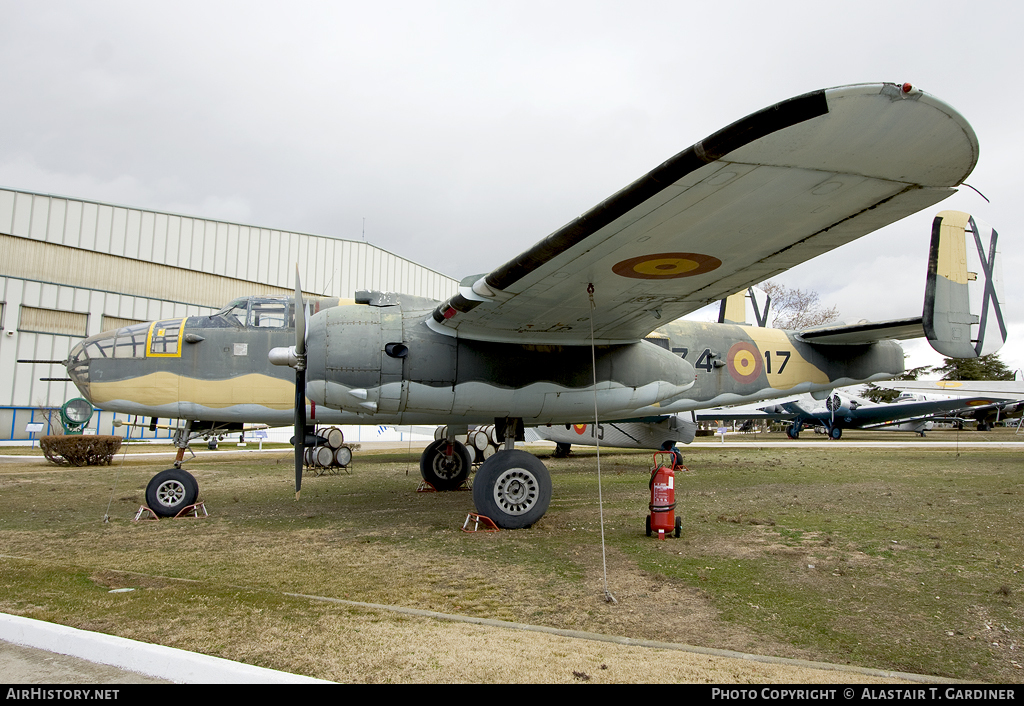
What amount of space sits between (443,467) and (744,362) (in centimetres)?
633

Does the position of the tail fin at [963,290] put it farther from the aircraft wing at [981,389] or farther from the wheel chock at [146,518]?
the aircraft wing at [981,389]

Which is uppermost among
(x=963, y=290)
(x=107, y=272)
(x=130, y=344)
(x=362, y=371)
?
(x=107, y=272)

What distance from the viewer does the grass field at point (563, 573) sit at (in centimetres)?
341

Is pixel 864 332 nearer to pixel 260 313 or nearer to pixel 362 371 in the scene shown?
pixel 362 371

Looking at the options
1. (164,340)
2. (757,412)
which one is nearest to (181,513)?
(164,340)

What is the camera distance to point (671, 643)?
11.1 ft

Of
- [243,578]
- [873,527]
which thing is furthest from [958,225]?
[243,578]

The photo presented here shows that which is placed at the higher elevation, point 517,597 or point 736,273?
point 736,273

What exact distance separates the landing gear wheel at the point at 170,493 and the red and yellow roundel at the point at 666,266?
6.82 meters

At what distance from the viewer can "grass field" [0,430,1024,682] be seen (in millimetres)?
3406

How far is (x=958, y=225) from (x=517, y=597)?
35.9ft

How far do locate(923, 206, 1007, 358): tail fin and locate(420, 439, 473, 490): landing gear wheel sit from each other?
336 inches

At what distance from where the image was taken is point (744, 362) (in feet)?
37.9
